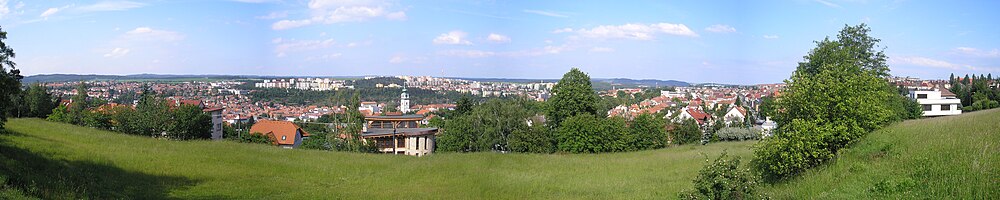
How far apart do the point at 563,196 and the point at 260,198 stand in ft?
24.7

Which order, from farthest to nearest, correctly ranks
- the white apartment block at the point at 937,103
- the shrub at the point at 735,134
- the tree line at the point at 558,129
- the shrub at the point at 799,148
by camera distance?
the white apartment block at the point at 937,103 → the shrub at the point at 735,134 → the tree line at the point at 558,129 → the shrub at the point at 799,148

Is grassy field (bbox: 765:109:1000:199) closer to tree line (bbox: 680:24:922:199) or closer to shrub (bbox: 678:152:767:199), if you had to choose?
tree line (bbox: 680:24:922:199)

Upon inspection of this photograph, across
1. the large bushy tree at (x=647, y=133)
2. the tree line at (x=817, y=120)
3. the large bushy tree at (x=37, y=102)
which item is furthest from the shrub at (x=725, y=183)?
the large bushy tree at (x=37, y=102)

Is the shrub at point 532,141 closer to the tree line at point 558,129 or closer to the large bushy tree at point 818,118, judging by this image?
the tree line at point 558,129

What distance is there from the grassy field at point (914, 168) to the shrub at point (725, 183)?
1928 mm

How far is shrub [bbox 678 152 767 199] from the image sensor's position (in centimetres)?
1014

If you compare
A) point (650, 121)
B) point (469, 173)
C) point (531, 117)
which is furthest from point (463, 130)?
point (469, 173)

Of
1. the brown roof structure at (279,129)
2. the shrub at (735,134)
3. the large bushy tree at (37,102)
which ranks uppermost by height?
the large bushy tree at (37,102)

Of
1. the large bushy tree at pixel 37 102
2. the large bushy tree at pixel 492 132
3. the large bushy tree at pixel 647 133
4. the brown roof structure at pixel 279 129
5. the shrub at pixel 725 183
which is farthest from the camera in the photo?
the brown roof structure at pixel 279 129

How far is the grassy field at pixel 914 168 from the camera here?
9.52 meters

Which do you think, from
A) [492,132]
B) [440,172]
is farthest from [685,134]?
[440,172]

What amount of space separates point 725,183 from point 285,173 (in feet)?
48.8

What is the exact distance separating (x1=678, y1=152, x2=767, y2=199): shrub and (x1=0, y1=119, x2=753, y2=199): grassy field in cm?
461

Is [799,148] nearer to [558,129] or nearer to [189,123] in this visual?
[558,129]
